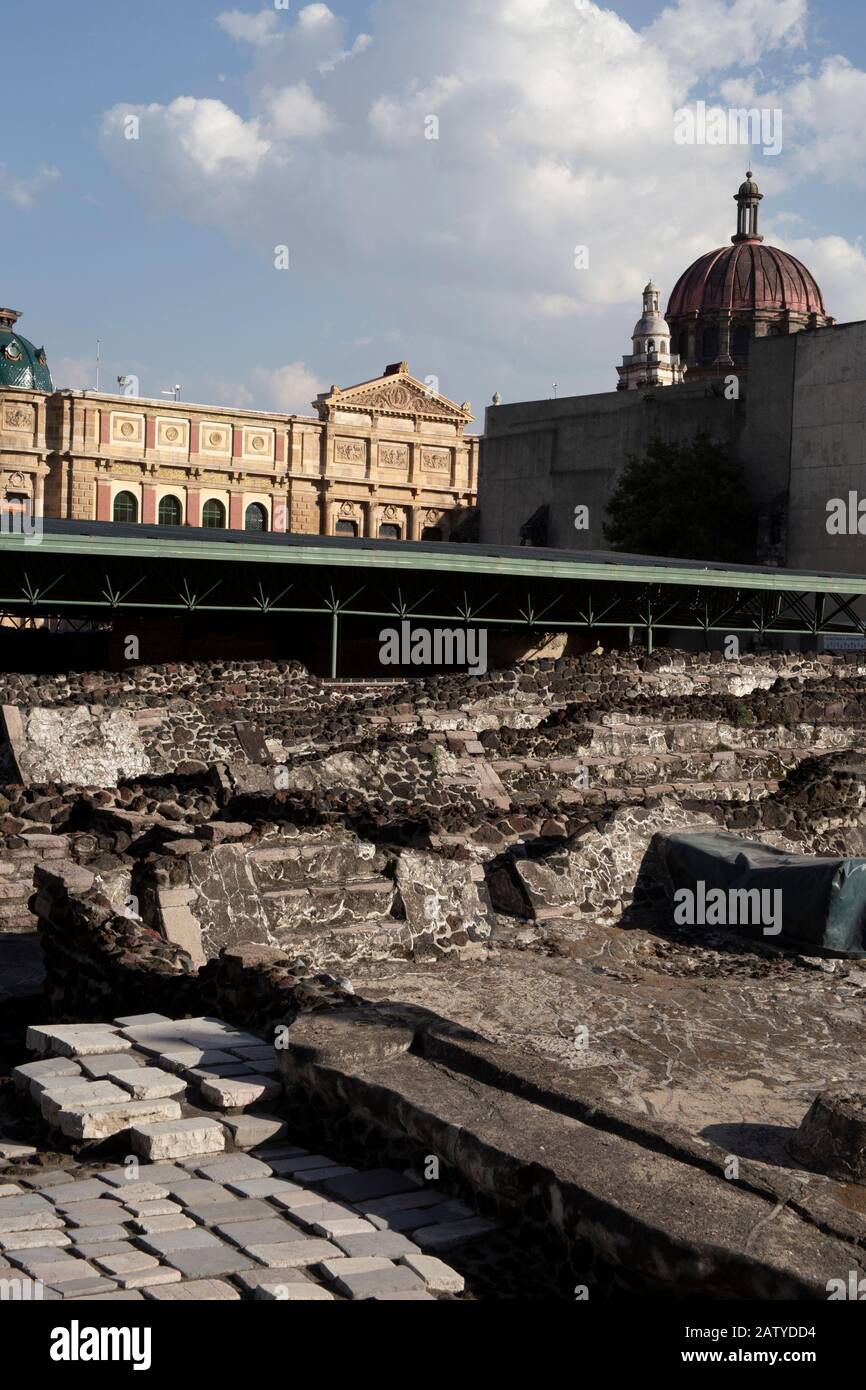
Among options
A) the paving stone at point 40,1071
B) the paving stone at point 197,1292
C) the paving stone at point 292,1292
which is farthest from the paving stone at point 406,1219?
the paving stone at point 40,1071

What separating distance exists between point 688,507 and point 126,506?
2000cm

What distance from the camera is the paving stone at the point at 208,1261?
5.17 m

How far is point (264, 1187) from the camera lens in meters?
6.03

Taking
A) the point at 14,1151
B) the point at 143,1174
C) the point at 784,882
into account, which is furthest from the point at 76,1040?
the point at 784,882

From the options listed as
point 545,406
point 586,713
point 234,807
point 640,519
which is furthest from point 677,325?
point 234,807

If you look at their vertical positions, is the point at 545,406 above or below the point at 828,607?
above

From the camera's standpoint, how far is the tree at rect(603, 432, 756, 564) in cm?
4303

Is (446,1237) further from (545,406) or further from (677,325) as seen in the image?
(677,325)

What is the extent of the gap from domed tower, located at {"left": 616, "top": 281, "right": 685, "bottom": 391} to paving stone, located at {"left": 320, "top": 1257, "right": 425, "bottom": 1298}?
6189 cm

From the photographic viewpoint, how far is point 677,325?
67.6 m
